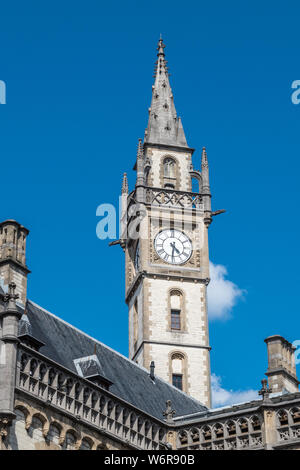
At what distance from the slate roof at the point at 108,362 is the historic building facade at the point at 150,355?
71mm

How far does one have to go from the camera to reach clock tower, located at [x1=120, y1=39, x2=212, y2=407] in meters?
56.2

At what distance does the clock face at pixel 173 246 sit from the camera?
59156 mm

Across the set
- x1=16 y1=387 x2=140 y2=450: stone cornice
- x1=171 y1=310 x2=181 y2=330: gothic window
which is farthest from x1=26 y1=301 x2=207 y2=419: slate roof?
x1=171 y1=310 x2=181 y2=330: gothic window

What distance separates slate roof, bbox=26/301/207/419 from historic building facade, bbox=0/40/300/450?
0.07 m

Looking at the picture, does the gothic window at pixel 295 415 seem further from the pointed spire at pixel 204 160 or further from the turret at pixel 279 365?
the pointed spire at pixel 204 160

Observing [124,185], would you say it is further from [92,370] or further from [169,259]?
[92,370]

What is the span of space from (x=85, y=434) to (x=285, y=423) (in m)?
7.02

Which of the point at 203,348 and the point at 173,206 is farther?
the point at 173,206

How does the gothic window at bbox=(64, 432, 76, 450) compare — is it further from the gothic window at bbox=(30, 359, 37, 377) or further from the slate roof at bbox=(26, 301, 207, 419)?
the slate roof at bbox=(26, 301, 207, 419)

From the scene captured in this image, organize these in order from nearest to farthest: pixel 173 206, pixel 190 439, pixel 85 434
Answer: pixel 85 434 → pixel 190 439 → pixel 173 206

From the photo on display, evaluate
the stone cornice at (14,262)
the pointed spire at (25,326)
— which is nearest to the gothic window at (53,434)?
the pointed spire at (25,326)

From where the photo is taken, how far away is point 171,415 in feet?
127
